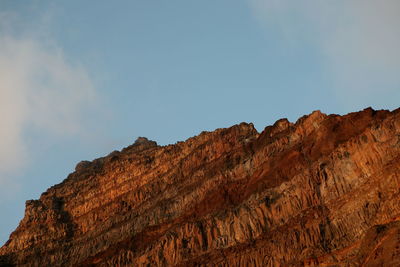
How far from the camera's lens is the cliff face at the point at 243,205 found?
42.9 metres

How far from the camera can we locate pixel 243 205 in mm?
55812

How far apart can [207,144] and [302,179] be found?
25.8 meters

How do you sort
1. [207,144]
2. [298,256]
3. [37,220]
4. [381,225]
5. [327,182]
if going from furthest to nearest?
[37,220]
[207,144]
[327,182]
[298,256]
[381,225]

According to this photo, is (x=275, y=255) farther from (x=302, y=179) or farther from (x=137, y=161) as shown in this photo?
(x=137, y=161)

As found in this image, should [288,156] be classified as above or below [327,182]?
above

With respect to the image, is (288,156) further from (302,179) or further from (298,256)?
(298,256)

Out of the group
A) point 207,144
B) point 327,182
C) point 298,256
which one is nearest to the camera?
point 298,256

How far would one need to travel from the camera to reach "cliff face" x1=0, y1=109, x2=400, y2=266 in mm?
42875

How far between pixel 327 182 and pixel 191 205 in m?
20.4

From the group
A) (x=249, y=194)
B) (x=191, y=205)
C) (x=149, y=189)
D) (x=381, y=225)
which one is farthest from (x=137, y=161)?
(x=381, y=225)

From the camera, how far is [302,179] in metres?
51.3

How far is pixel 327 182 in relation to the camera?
4841 centimetres

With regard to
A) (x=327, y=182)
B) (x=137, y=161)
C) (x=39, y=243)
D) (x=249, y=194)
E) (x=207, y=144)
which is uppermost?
(x=137, y=161)

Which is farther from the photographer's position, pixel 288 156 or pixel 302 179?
pixel 288 156
